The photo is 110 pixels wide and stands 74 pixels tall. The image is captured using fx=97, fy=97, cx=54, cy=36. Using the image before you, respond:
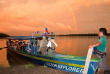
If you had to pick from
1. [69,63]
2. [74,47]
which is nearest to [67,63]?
[69,63]

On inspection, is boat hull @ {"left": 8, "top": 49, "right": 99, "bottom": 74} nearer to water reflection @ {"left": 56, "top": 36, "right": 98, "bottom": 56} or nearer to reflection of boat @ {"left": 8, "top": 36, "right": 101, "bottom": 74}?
reflection of boat @ {"left": 8, "top": 36, "right": 101, "bottom": 74}

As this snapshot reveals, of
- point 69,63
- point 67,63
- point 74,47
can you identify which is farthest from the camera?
point 74,47

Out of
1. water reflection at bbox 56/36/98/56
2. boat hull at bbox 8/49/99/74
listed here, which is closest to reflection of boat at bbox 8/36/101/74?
boat hull at bbox 8/49/99/74

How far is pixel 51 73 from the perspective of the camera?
534 cm

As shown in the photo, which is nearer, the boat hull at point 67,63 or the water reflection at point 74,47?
the boat hull at point 67,63

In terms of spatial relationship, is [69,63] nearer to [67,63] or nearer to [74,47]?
[67,63]

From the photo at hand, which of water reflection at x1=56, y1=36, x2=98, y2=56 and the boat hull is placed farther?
water reflection at x1=56, y1=36, x2=98, y2=56

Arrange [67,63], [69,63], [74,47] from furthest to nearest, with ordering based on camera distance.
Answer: [74,47]
[67,63]
[69,63]

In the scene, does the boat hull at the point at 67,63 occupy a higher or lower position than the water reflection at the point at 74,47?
higher

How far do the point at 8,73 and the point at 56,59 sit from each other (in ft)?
12.1

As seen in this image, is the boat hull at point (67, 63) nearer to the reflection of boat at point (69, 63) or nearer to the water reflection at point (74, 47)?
the reflection of boat at point (69, 63)

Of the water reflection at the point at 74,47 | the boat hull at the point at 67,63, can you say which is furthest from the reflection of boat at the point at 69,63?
the water reflection at the point at 74,47

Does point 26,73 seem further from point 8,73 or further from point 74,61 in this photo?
point 74,61

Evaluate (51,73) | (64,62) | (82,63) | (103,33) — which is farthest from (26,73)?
(103,33)
